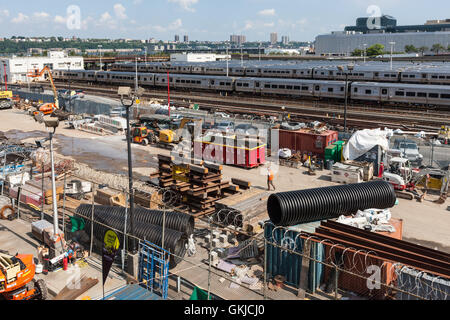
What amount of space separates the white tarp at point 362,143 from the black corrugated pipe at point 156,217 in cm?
1251

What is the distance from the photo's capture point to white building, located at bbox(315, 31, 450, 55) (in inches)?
6624

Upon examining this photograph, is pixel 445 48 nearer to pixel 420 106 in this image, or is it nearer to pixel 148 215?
pixel 420 106

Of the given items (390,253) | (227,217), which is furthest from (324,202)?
(227,217)

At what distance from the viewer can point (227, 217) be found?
16453 millimetres

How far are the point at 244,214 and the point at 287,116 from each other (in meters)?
26.4

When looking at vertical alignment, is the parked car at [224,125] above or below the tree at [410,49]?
below

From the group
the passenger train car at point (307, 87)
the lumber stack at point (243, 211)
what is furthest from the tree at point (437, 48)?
the lumber stack at point (243, 211)

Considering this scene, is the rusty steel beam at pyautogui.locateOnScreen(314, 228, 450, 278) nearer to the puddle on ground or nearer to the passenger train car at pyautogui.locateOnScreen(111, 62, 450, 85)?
the puddle on ground

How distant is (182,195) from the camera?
1909 centimetres

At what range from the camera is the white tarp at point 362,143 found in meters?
23.7

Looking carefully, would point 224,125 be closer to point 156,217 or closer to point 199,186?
point 199,186

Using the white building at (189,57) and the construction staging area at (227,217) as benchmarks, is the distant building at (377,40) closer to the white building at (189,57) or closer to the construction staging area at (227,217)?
the white building at (189,57)

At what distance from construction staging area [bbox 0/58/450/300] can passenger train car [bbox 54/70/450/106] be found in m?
14.1
